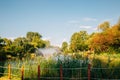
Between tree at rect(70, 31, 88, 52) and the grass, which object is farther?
tree at rect(70, 31, 88, 52)

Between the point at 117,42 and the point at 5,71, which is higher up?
the point at 117,42

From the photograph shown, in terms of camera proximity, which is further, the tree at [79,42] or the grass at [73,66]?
the tree at [79,42]

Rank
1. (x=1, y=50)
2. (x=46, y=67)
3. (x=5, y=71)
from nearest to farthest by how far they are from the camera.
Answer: (x=46, y=67), (x=5, y=71), (x=1, y=50)

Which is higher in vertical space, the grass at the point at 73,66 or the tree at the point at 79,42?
the tree at the point at 79,42

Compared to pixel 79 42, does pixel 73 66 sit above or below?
below

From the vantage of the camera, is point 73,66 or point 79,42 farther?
point 79,42

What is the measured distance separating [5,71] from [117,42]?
3608 cm

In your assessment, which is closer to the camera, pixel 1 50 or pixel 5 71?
pixel 5 71

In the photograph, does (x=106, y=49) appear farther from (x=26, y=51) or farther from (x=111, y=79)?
(x=111, y=79)

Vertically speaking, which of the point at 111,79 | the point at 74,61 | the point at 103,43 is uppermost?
the point at 103,43

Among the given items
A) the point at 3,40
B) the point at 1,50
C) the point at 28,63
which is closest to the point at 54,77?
the point at 28,63

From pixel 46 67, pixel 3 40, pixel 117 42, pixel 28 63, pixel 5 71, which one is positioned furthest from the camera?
pixel 117 42

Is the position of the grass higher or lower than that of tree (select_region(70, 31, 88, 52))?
lower

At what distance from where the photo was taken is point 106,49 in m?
55.3
